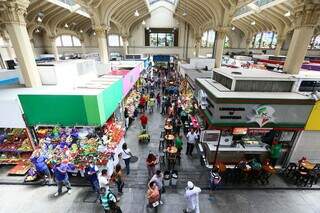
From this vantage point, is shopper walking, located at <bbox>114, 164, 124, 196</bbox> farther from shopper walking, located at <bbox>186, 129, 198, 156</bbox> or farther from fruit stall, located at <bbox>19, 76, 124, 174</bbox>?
shopper walking, located at <bbox>186, 129, 198, 156</bbox>

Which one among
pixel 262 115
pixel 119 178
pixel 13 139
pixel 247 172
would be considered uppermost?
pixel 262 115

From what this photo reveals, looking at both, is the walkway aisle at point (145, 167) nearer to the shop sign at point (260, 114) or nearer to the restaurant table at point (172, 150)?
the restaurant table at point (172, 150)

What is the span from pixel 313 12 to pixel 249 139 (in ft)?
18.9

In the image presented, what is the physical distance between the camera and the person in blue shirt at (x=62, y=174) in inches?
245

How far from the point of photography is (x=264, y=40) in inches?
1160

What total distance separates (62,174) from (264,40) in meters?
34.1

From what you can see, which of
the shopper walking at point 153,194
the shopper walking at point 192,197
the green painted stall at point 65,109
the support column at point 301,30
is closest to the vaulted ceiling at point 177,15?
the support column at point 301,30

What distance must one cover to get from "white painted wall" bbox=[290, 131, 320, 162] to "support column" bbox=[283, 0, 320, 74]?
2831 millimetres

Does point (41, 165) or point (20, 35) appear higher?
point (20, 35)

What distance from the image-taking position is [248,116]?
657cm

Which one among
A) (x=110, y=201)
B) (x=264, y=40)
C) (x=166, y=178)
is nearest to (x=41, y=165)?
(x=110, y=201)

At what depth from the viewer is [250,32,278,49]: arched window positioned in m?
28.3

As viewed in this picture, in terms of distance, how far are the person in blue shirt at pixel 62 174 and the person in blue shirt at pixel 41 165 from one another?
0.81 meters

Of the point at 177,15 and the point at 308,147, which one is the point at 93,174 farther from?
the point at 177,15
